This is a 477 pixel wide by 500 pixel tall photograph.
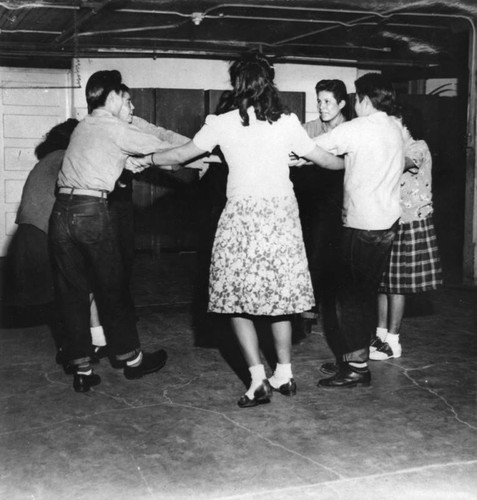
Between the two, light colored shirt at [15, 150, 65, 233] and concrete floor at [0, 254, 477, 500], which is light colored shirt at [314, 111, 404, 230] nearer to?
concrete floor at [0, 254, 477, 500]

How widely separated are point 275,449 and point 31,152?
284 inches

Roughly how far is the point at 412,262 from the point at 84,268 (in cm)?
209

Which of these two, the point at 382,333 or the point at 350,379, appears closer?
the point at 350,379

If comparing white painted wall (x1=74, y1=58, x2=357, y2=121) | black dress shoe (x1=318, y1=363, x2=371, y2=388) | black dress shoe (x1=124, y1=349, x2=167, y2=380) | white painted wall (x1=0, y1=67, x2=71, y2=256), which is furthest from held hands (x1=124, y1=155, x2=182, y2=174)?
white painted wall (x1=0, y1=67, x2=71, y2=256)

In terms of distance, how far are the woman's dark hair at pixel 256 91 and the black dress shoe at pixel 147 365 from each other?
1.63 m

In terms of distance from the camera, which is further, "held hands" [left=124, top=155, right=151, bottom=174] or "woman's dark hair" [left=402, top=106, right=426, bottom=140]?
"woman's dark hair" [left=402, top=106, right=426, bottom=140]

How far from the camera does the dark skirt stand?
4.52 meters

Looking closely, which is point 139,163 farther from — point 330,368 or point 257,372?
point 330,368

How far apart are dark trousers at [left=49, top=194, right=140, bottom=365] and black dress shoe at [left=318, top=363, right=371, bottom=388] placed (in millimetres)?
1190

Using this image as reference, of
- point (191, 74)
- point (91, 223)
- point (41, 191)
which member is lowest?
point (91, 223)

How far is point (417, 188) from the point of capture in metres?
4.41

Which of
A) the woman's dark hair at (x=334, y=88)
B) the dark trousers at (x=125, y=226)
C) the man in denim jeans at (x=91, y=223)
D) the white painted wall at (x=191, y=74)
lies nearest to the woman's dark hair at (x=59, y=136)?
the dark trousers at (x=125, y=226)

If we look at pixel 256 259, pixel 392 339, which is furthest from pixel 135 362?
pixel 392 339

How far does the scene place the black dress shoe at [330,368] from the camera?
4147 millimetres
